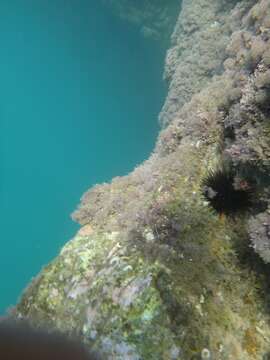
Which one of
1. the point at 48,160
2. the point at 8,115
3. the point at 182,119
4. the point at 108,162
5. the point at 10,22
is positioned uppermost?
the point at 8,115

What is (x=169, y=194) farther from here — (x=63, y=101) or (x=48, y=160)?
(x=48, y=160)

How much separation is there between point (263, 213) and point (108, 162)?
79302mm

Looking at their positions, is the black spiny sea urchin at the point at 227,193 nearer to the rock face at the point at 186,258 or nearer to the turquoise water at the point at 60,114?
the rock face at the point at 186,258

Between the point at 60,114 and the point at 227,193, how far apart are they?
465 ft

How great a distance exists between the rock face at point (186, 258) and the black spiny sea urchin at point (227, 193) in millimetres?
16

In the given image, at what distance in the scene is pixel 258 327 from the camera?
3691 millimetres

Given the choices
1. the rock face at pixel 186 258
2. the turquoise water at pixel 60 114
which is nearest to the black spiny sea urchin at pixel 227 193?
the rock face at pixel 186 258

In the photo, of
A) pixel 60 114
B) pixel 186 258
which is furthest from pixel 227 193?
pixel 60 114

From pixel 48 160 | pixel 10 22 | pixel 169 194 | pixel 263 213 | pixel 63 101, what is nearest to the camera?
pixel 263 213

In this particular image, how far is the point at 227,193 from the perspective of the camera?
155 inches

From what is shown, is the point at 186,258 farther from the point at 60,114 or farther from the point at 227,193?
the point at 60,114

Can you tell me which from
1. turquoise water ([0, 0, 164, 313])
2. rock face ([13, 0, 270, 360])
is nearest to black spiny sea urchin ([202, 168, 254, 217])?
rock face ([13, 0, 270, 360])

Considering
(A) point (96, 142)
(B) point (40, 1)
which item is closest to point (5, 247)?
(A) point (96, 142)

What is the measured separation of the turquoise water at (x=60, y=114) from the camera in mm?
45969
